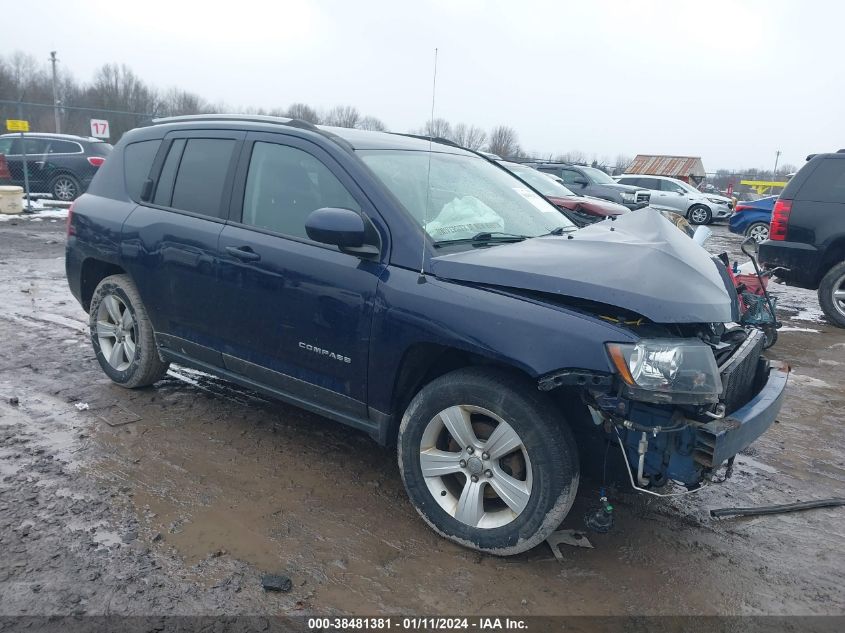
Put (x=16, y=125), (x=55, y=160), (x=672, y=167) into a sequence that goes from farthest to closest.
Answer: (x=672, y=167)
(x=55, y=160)
(x=16, y=125)

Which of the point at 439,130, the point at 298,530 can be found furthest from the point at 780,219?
the point at 298,530

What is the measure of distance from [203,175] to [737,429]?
10.6ft

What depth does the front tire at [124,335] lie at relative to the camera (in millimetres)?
4363

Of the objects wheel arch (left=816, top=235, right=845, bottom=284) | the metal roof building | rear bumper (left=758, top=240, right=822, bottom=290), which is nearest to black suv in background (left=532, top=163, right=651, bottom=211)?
rear bumper (left=758, top=240, right=822, bottom=290)

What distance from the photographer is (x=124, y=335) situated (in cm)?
455

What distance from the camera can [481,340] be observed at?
2.77m

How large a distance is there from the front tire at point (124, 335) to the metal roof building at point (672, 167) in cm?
3870

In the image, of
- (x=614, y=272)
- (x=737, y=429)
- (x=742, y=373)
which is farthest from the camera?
(x=742, y=373)

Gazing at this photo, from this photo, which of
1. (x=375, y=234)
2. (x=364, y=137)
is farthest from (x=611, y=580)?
(x=364, y=137)

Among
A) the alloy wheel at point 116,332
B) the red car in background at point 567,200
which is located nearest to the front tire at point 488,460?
the alloy wheel at point 116,332

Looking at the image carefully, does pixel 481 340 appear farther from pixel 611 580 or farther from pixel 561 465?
pixel 611 580

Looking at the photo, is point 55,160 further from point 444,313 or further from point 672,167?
point 672,167

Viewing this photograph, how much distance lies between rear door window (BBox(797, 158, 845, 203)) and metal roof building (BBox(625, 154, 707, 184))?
32.9 meters

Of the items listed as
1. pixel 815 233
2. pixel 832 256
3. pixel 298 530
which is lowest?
pixel 298 530
